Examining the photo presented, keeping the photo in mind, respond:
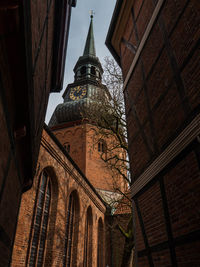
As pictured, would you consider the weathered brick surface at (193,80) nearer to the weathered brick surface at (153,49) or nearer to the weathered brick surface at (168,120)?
the weathered brick surface at (168,120)

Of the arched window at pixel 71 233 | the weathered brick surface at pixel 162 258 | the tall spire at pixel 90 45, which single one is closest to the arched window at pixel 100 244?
the arched window at pixel 71 233

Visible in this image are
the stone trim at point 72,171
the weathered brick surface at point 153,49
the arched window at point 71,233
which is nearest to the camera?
the weathered brick surface at point 153,49

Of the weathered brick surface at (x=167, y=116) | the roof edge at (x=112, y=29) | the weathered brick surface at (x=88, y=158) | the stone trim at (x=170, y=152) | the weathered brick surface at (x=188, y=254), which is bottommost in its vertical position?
the weathered brick surface at (x=188, y=254)

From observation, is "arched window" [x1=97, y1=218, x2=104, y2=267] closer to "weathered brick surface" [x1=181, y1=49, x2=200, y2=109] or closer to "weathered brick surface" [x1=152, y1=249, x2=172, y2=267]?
"weathered brick surface" [x1=152, y1=249, x2=172, y2=267]

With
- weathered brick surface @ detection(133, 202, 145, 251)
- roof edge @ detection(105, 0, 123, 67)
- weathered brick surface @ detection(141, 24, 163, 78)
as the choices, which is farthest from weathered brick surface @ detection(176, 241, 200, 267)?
roof edge @ detection(105, 0, 123, 67)

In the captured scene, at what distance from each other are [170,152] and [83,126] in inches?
528

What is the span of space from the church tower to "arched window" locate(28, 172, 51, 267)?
6.73 metres

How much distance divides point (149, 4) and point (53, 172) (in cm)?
723

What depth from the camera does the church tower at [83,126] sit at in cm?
2230

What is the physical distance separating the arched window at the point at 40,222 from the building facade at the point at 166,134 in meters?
5.03

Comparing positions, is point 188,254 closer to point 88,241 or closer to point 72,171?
point 72,171

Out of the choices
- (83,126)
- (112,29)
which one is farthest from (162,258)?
(83,126)

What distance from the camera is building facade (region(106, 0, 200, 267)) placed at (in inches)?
153

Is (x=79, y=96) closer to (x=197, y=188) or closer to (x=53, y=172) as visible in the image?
(x=53, y=172)
